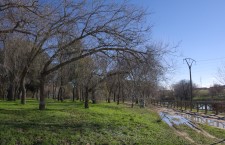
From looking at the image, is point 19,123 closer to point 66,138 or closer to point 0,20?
point 66,138

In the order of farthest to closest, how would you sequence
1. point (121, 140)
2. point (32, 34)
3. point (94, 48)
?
point (94, 48) < point (32, 34) < point (121, 140)

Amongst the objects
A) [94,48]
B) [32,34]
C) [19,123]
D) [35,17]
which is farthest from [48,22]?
[19,123]

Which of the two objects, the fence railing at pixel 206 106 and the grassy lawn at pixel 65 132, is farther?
the fence railing at pixel 206 106

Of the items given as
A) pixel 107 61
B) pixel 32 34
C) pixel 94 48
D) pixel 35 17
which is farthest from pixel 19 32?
pixel 107 61

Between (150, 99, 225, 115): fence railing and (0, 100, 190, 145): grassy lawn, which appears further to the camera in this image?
(150, 99, 225, 115): fence railing

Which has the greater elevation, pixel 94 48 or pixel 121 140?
pixel 94 48

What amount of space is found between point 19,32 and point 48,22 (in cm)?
202

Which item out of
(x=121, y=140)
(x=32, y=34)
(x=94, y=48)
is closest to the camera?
(x=121, y=140)

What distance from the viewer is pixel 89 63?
2133 centimetres

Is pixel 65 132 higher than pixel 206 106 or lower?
lower

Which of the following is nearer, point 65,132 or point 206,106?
point 65,132

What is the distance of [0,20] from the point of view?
12961 millimetres

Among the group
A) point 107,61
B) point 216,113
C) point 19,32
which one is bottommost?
point 216,113

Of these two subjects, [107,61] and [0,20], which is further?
[107,61]
